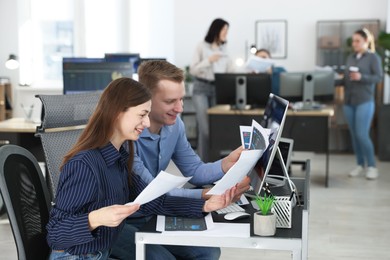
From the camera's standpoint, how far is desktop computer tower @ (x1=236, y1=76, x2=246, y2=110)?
6.39m

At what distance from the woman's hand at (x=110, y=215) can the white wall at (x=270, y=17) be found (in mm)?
6854

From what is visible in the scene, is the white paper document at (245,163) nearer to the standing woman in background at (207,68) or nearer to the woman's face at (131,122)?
the woman's face at (131,122)

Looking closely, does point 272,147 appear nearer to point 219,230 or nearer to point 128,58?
point 219,230

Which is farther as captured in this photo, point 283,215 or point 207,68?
point 207,68

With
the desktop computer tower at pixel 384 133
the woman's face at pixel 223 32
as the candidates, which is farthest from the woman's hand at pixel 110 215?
the desktop computer tower at pixel 384 133

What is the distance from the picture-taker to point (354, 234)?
4.73 meters

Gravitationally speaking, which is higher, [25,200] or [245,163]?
[245,163]

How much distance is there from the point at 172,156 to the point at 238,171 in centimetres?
80

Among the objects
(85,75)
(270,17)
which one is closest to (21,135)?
(85,75)

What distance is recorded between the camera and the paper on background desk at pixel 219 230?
6.82ft

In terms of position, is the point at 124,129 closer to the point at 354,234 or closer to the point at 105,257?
the point at 105,257

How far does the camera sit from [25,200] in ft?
7.31

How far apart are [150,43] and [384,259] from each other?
16.3 ft

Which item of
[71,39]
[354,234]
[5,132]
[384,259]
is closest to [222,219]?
[384,259]
